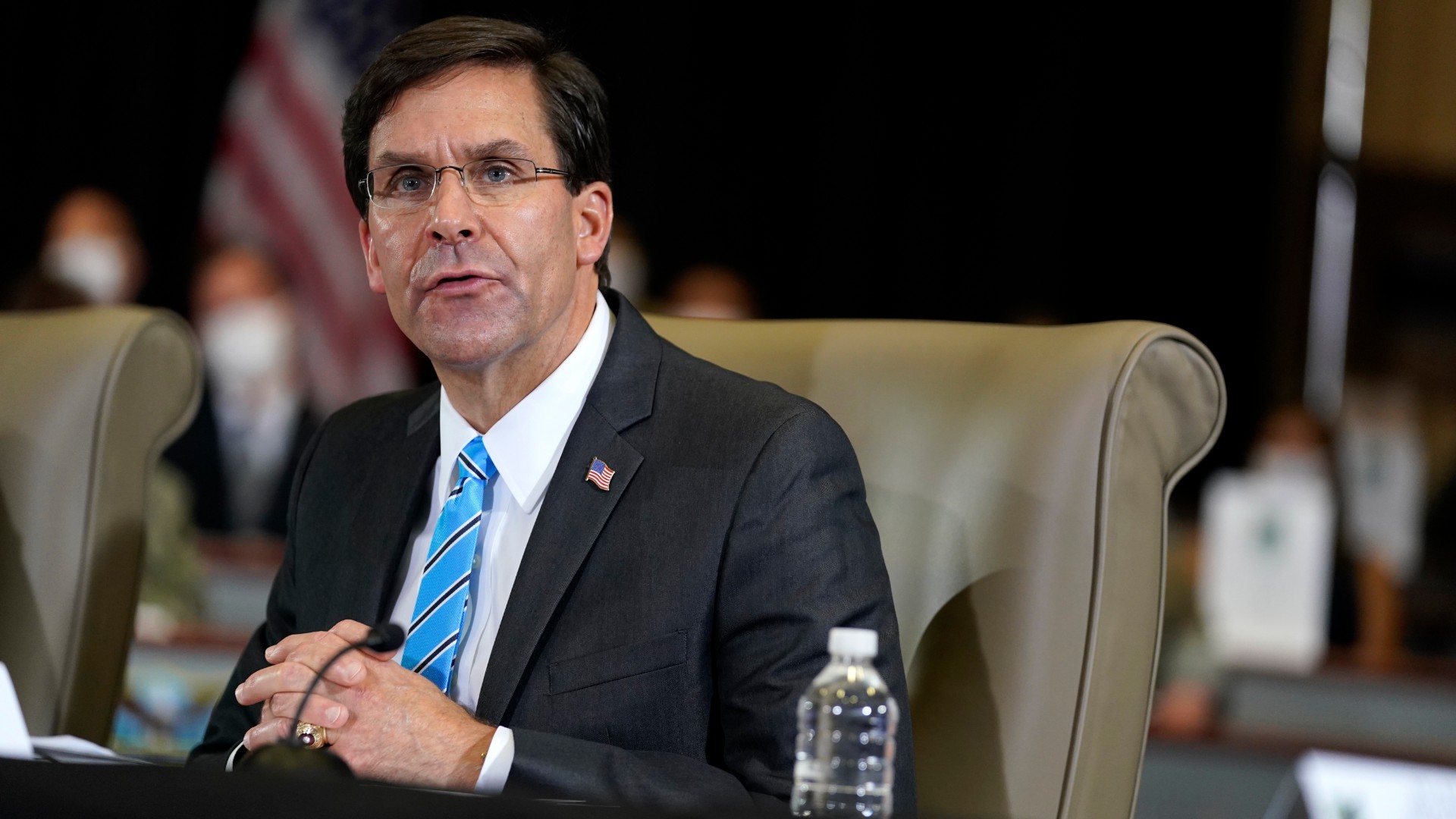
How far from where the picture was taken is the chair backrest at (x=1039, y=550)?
1433mm

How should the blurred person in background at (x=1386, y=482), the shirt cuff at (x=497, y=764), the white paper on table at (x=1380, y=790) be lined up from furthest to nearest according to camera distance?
the blurred person in background at (x=1386, y=482)
the white paper on table at (x=1380, y=790)
the shirt cuff at (x=497, y=764)

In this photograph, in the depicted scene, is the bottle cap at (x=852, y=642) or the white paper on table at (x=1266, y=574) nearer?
the bottle cap at (x=852, y=642)

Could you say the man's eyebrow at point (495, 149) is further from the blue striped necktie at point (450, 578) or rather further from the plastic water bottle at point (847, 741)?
the plastic water bottle at point (847, 741)

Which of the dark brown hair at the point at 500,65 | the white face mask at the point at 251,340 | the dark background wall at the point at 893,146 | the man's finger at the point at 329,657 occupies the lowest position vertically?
the man's finger at the point at 329,657

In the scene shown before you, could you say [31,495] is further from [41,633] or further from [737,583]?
[737,583]

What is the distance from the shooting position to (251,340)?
5.67m

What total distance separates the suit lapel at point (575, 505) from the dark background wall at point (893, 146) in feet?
16.7

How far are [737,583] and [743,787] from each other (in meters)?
0.18

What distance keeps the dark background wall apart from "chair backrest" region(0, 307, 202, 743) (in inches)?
187

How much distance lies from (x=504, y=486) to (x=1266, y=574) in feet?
8.50

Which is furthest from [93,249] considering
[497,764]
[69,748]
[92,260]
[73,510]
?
[497,764]

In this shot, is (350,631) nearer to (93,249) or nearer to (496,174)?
(496,174)

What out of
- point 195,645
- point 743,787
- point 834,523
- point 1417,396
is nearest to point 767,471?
point 834,523

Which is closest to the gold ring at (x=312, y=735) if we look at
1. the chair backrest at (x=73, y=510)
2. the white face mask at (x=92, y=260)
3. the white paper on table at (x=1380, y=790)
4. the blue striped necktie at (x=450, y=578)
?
the blue striped necktie at (x=450, y=578)
